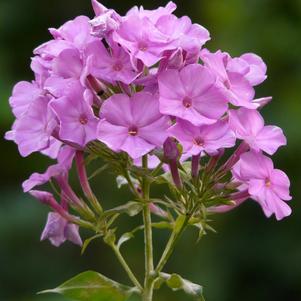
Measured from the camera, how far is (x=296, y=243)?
4676mm

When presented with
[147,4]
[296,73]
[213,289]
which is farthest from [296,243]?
[147,4]

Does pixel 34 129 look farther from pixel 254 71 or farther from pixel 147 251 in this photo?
pixel 254 71

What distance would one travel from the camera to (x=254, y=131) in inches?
78.5

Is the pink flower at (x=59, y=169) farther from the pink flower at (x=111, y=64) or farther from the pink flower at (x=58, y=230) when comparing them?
the pink flower at (x=111, y=64)

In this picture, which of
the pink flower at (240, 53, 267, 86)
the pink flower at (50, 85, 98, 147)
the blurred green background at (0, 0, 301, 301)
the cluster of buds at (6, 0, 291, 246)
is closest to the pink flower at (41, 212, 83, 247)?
the cluster of buds at (6, 0, 291, 246)

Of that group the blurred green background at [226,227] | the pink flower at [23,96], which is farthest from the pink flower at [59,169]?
the blurred green background at [226,227]

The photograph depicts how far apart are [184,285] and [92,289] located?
21 cm

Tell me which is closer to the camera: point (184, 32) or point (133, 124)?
point (133, 124)

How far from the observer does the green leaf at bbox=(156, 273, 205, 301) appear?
6.61ft

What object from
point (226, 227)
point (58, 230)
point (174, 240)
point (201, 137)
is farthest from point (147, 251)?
point (226, 227)

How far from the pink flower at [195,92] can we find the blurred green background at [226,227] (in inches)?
102

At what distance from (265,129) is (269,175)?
0.35 ft

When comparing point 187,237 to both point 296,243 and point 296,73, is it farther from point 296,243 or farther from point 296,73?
point 296,73

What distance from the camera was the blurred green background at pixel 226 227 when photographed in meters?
4.64
